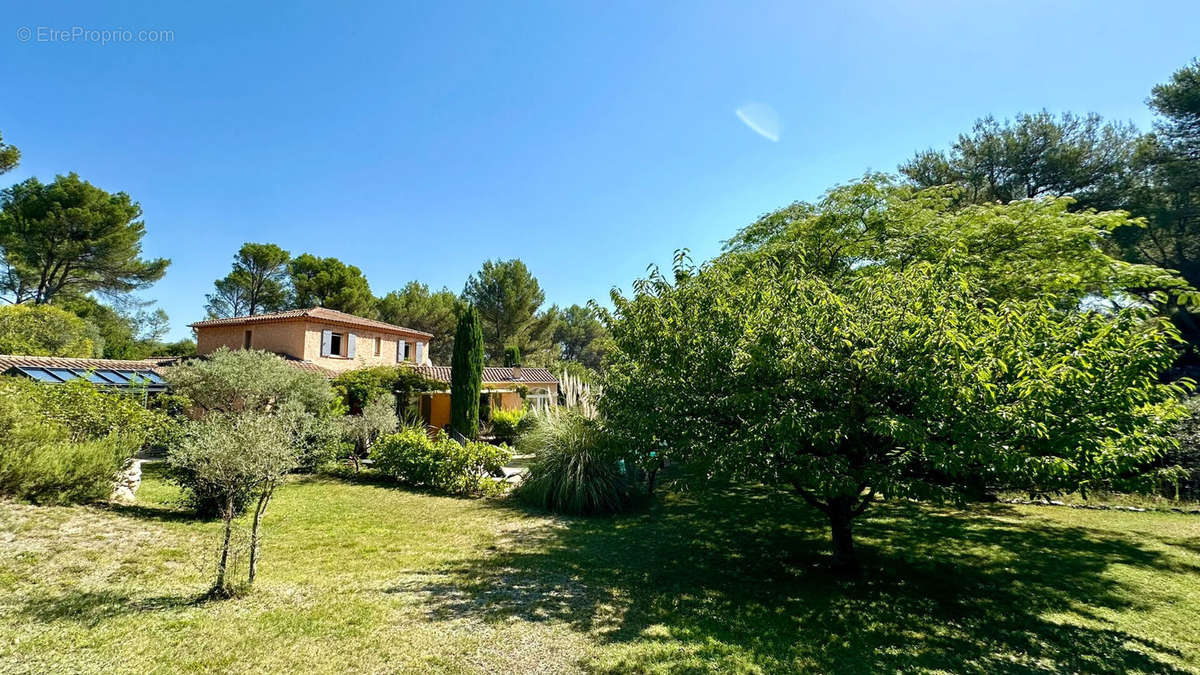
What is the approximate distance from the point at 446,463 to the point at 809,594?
833cm

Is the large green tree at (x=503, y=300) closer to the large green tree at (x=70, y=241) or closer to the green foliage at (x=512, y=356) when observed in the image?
the green foliage at (x=512, y=356)

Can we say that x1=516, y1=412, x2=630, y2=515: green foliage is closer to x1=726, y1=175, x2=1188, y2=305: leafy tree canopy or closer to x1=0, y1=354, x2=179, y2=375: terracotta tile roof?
x1=726, y1=175, x2=1188, y2=305: leafy tree canopy

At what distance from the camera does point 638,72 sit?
10945mm

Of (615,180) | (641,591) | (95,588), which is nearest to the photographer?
(95,588)

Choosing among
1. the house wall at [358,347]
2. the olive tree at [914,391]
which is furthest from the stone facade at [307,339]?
the olive tree at [914,391]

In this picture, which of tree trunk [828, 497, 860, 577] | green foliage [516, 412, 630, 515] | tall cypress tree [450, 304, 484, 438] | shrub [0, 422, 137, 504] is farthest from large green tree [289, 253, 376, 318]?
tree trunk [828, 497, 860, 577]

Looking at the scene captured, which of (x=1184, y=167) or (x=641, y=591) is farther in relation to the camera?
(x=1184, y=167)

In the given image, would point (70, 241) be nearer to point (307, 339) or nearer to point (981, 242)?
point (307, 339)

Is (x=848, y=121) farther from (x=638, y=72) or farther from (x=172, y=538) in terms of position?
(x=172, y=538)

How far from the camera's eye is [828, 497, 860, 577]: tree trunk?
20.0ft

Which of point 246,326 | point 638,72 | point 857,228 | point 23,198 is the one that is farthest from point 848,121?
point 23,198

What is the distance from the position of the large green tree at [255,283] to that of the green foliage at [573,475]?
3373cm

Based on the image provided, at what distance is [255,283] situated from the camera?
3541 centimetres

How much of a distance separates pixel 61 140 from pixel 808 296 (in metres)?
16.8
